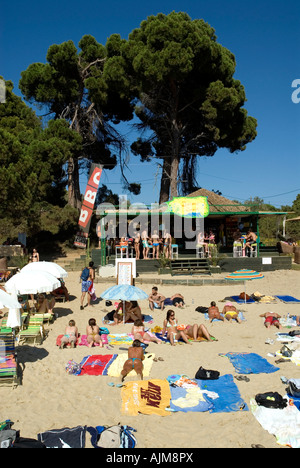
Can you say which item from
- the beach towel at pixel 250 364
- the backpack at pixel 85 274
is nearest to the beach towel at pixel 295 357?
the beach towel at pixel 250 364

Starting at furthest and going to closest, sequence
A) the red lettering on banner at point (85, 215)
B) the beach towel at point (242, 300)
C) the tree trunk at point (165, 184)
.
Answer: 1. the tree trunk at point (165, 184)
2. the red lettering on banner at point (85, 215)
3. the beach towel at point (242, 300)

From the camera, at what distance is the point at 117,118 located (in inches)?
1222

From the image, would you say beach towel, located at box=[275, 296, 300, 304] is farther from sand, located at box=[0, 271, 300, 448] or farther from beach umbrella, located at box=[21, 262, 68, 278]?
beach umbrella, located at box=[21, 262, 68, 278]

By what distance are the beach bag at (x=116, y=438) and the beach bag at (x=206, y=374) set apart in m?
2.02

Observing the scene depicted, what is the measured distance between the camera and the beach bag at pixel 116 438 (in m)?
4.54

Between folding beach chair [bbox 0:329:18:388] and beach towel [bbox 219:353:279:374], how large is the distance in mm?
3819

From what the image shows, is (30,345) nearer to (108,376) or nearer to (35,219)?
(108,376)

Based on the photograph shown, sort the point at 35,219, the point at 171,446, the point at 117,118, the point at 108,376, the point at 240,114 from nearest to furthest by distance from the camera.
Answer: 1. the point at 171,446
2. the point at 108,376
3. the point at 35,219
4. the point at 240,114
5. the point at 117,118

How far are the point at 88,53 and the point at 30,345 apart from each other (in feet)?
86.0

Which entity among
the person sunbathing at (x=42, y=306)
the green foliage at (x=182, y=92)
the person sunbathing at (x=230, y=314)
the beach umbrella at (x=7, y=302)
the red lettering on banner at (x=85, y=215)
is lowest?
the person sunbathing at (x=230, y=314)

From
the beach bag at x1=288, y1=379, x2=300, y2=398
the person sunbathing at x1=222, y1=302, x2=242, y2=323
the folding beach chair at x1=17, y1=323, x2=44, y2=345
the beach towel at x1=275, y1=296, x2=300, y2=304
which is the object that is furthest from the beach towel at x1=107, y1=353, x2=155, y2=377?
the beach towel at x1=275, y1=296, x2=300, y2=304

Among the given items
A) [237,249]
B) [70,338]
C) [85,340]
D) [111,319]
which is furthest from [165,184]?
[70,338]

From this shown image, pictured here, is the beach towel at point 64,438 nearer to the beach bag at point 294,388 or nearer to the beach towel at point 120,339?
the beach bag at point 294,388

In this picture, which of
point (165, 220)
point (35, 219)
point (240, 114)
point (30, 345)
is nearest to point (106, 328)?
point (30, 345)
